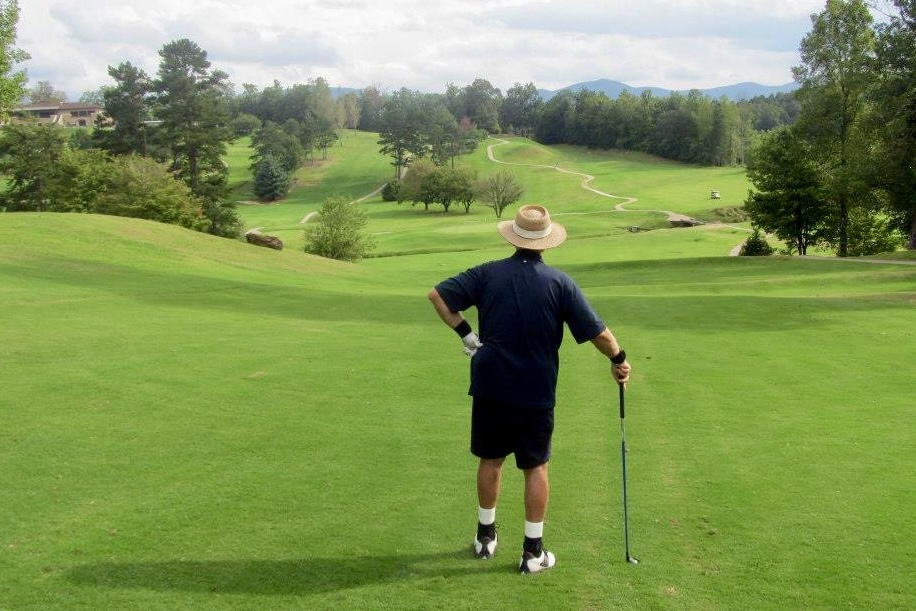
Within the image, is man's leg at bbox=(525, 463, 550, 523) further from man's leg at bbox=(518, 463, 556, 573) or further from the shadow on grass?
the shadow on grass

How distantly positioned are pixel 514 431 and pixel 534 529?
0.80m

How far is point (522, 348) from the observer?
638 cm

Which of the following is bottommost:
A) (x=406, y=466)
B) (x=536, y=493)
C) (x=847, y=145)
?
(x=406, y=466)

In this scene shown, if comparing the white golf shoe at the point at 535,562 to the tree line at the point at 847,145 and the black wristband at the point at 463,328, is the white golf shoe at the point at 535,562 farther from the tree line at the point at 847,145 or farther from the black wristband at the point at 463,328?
the tree line at the point at 847,145

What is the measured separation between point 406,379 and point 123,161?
60.2 metres

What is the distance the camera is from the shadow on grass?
5973 millimetres

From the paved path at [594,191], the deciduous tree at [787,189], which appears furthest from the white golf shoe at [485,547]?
the deciduous tree at [787,189]

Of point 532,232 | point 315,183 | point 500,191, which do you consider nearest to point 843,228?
point 532,232

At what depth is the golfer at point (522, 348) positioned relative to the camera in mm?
6363

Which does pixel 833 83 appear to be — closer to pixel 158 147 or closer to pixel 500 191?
pixel 158 147

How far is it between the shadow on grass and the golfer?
22.4 inches

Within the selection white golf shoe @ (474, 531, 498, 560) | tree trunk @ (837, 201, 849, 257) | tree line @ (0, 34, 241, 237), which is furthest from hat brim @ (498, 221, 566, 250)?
tree line @ (0, 34, 241, 237)

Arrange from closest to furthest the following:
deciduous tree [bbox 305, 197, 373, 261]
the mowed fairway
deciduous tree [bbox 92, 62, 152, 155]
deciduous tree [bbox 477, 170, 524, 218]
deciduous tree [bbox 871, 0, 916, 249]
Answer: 1. the mowed fairway
2. deciduous tree [bbox 871, 0, 916, 249]
3. deciduous tree [bbox 305, 197, 373, 261]
4. deciduous tree [bbox 92, 62, 152, 155]
5. deciduous tree [bbox 477, 170, 524, 218]

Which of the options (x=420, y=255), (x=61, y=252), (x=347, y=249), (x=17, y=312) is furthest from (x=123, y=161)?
(x=17, y=312)
